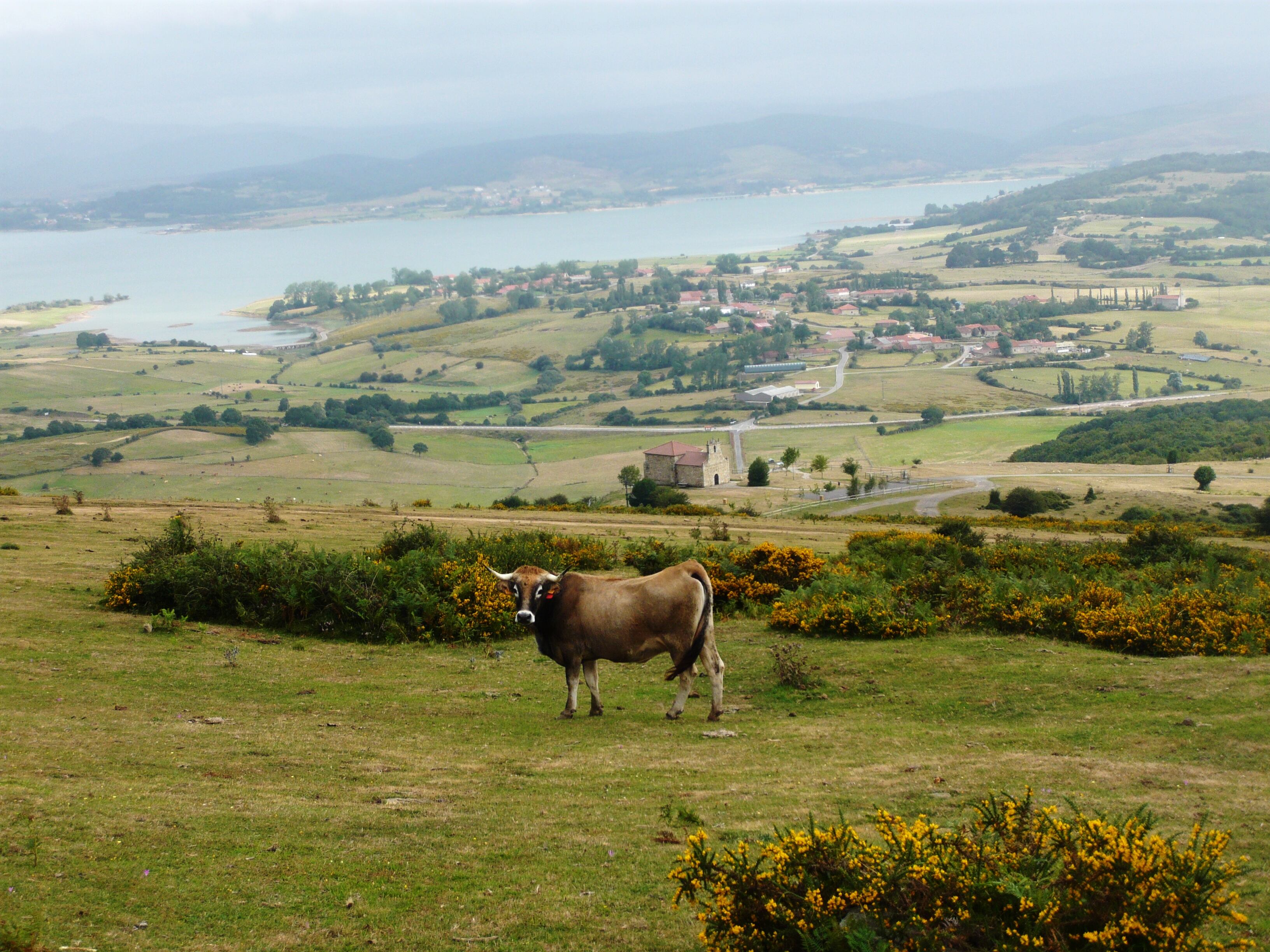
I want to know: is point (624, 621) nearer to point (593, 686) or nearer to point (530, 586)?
point (593, 686)

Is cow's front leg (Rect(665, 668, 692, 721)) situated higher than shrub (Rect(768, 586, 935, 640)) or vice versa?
cow's front leg (Rect(665, 668, 692, 721))

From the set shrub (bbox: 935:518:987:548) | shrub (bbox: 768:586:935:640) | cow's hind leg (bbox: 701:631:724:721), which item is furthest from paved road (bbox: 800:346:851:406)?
cow's hind leg (bbox: 701:631:724:721)

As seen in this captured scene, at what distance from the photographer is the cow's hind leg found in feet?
41.3

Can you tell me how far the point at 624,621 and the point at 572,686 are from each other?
115 cm

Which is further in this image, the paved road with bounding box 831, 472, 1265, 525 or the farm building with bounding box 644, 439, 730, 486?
the farm building with bounding box 644, 439, 730, 486

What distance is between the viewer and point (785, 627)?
18.5 m

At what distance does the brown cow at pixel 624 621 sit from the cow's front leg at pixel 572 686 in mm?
11

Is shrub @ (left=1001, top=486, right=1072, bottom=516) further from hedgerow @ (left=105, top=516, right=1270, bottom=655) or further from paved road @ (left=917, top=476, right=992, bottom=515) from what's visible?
hedgerow @ (left=105, top=516, right=1270, bottom=655)

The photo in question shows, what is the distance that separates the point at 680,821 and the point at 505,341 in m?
188

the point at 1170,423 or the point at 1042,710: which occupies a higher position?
the point at 1042,710

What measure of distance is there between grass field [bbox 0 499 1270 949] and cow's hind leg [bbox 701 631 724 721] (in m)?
0.18

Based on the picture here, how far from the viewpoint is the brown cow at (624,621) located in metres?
12.4

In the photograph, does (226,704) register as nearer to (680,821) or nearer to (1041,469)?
(680,821)

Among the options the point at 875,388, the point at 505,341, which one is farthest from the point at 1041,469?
the point at 505,341
